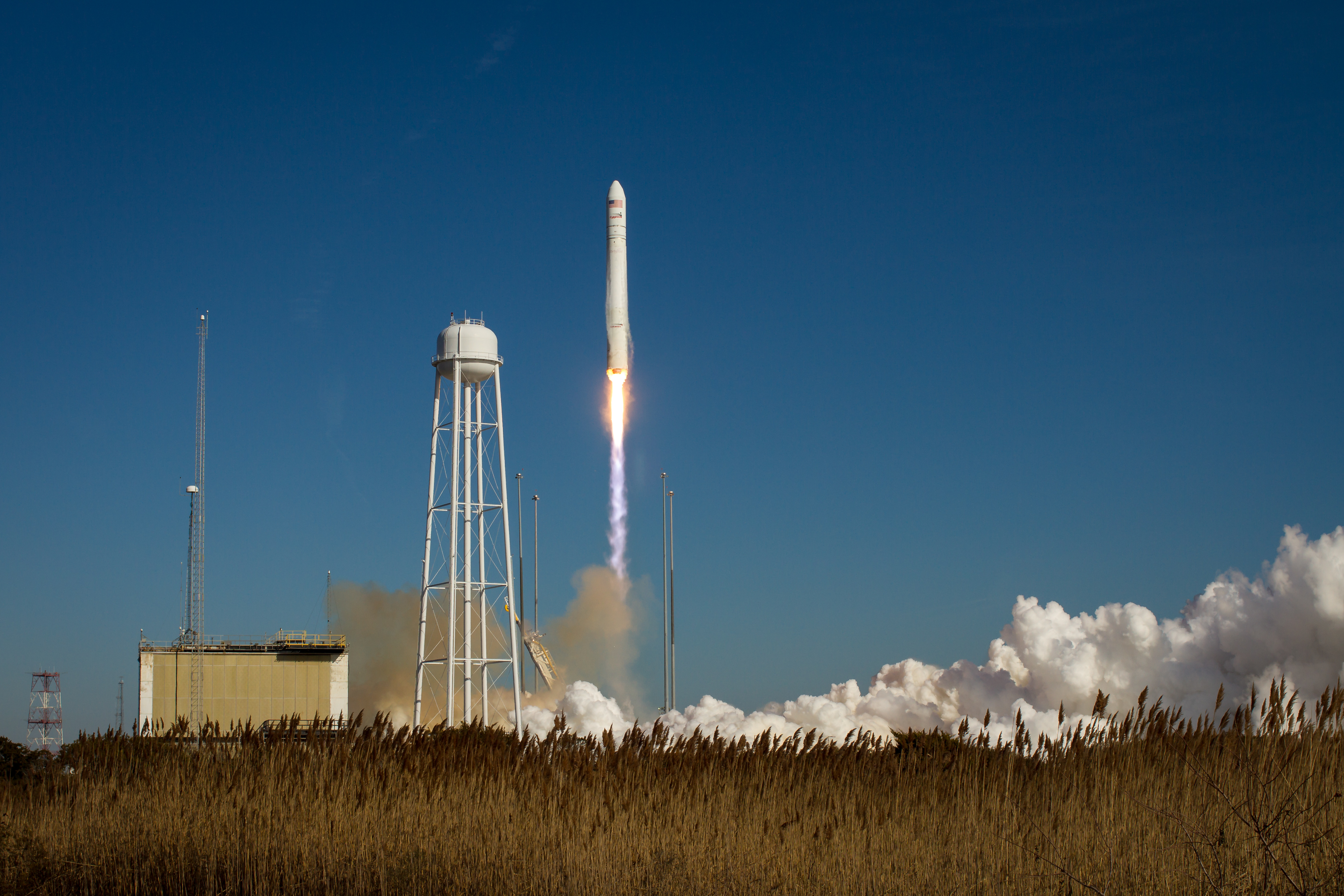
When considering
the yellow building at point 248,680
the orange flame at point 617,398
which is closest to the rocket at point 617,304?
the orange flame at point 617,398

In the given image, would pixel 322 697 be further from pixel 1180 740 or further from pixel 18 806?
pixel 1180 740

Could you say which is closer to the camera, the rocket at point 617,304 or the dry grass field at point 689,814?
the dry grass field at point 689,814

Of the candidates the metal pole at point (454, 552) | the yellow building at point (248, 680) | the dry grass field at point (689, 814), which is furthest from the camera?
the yellow building at point (248, 680)

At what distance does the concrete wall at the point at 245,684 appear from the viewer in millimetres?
59719

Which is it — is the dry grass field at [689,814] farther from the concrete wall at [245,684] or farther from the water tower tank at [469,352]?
the concrete wall at [245,684]

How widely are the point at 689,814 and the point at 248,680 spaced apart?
5327cm

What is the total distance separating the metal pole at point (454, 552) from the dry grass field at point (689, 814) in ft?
89.2

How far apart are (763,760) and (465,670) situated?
3142cm

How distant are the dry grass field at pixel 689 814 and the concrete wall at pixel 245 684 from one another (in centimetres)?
4589

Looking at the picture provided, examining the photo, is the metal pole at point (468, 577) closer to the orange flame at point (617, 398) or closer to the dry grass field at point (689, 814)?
the orange flame at point (617, 398)

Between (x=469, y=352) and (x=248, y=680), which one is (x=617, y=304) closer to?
(x=469, y=352)

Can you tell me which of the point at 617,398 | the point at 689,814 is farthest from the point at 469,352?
the point at 689,814

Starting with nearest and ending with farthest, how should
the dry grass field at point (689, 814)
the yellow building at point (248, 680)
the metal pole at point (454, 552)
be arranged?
1. the dry grass field at point (689, 814)
2. the metal pole at point (454, 552)
3. the yellow building at point (248, 680)

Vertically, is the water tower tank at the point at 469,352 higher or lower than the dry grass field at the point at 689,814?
higher
